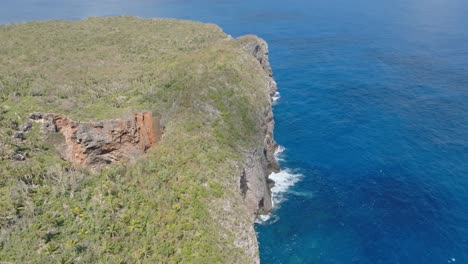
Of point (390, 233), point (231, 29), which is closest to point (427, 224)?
point (390, 233)

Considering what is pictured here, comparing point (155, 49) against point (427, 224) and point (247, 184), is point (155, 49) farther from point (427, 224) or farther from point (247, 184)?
point (427, 224)

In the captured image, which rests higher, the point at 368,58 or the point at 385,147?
the point at 368,58

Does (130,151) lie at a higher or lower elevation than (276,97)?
higher

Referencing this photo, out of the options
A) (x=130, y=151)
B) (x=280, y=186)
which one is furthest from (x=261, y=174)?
(x=130, y=151)

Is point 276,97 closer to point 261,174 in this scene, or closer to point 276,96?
point 276,96

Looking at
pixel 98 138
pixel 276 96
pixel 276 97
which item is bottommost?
pixel 276 97

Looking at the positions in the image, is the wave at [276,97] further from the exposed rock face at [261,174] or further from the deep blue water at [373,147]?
the exposed rock face at [261,174]
